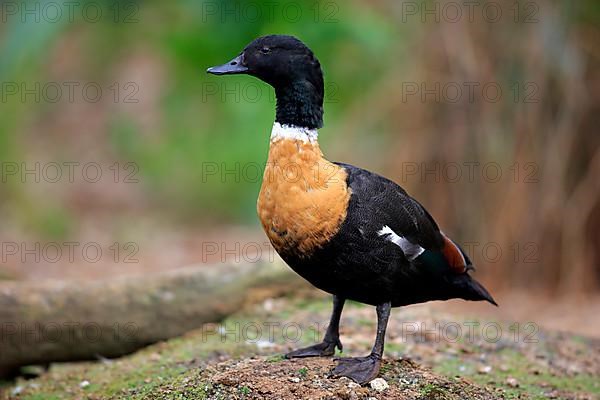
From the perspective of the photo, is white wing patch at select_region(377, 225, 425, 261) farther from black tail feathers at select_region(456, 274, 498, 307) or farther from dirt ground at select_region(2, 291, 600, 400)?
dirt ground at select_region(2, 291, 600, 400)

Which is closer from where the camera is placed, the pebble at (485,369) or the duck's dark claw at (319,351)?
the duck's dark claw at (319,351)

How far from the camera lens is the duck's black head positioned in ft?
14.5

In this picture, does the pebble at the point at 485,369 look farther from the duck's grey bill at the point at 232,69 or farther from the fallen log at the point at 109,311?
the duck's grey bill at the point at 232,69

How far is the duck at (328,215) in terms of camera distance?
4246 millimetres

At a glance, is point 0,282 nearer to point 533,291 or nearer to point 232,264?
point 232,264

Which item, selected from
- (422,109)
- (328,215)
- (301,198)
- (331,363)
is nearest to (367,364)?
(331,363)

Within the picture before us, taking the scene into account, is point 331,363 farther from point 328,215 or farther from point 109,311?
point 109,311

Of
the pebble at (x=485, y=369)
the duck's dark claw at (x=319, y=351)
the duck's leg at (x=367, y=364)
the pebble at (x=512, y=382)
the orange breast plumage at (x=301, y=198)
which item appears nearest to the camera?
the orange breast plumage at (x=301, y=198)

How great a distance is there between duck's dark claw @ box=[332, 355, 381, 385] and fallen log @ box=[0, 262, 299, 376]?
1.91 metres

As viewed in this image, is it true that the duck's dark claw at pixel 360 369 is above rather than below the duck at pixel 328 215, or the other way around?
below

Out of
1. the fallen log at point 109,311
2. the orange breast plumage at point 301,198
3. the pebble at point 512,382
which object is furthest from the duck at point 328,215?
the fallen log at point 109,311

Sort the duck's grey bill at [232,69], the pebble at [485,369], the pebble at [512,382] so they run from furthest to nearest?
the pebble at [485,369] < the pebble at [512,382] < the duck's grey bill at [232,69]

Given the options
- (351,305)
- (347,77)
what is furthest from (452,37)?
(351,305)

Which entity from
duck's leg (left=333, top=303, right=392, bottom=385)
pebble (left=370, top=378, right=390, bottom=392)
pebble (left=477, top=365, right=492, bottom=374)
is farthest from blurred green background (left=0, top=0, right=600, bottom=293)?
pebble (left=370, top=378, right=390, bottom=392)
